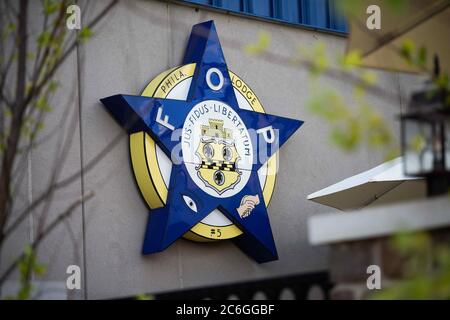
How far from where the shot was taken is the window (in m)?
10.5

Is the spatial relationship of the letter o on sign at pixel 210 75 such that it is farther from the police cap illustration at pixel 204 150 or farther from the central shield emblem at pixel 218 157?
the central shield emblem at pixel 218 157

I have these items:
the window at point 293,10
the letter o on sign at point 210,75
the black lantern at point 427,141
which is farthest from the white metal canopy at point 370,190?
the black lantern at point 427,141

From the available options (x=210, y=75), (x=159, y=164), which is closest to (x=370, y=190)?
(x=210, y=75)

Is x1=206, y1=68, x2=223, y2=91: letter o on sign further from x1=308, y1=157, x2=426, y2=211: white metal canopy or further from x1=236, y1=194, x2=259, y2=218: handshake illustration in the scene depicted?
x1=308, y1=157, x2=426, y2=211: white metal canopy

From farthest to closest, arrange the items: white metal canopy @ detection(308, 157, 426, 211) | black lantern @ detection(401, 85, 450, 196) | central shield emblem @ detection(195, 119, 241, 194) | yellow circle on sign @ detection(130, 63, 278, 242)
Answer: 1. central shield emblem @ detection(195, 119, 241, 194)
2. white metal canopy @ detection(308, 157, 426, 211)
3. yellow circle on sign @ detection(130, 63, 278, 242)
4. black lantern @ detection(401, 85, 450, 196)

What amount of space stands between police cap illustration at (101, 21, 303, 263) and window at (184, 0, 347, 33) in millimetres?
767

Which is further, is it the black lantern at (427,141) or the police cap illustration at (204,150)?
the police cap illustration at (204,150)

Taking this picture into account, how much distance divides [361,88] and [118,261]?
5936 millimetres

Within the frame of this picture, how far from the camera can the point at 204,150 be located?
9.41 metres

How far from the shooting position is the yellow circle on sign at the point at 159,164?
29.2ft

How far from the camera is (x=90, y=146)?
8.82 m

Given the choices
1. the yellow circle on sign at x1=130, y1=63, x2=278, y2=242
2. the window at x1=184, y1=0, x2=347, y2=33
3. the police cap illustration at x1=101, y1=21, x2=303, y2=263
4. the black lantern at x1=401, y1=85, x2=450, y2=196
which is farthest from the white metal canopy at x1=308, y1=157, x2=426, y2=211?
the black lantern at x1=401, y1=85, x2=450, y2=196
